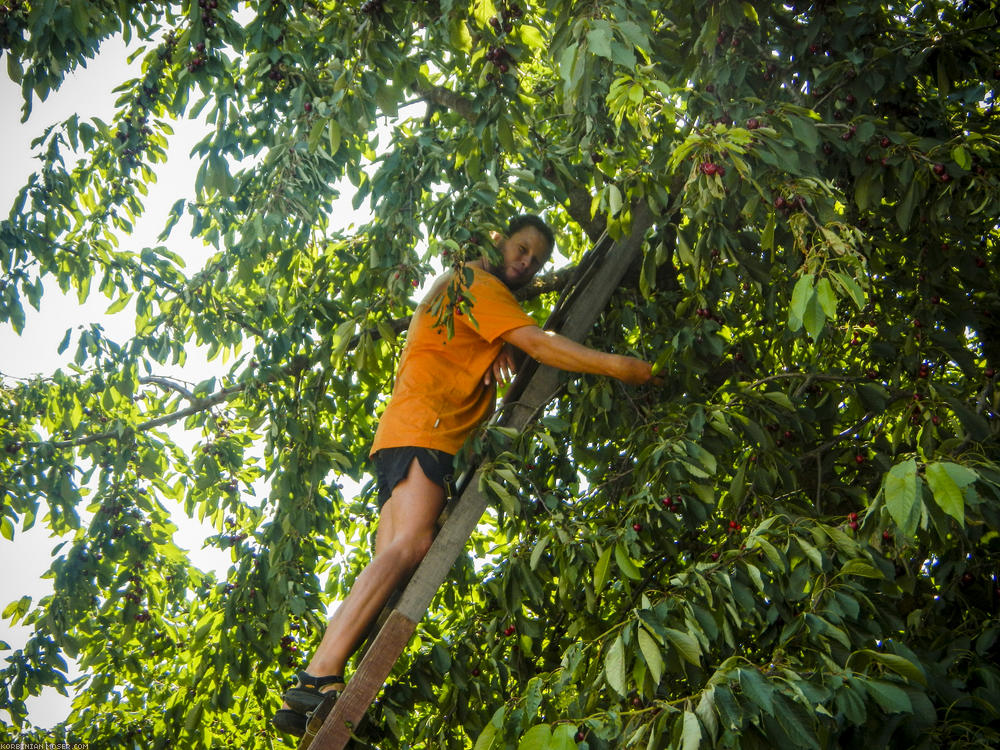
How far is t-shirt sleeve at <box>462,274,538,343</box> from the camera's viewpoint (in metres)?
3.26

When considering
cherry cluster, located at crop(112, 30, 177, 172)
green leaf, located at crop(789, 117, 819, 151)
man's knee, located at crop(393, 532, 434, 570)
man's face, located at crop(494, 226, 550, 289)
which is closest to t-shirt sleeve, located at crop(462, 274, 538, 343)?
man's face, located at crop(494, 226, 550, 289)

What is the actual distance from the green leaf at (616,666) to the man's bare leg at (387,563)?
1.00 m

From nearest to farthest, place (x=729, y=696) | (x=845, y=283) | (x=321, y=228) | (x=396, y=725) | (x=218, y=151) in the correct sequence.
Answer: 1. (x=729, y=696)
2. (x=845, y=283)
3. (x=396, y=725)
4. (x=218, y=151)
5. (x=321, y=228)

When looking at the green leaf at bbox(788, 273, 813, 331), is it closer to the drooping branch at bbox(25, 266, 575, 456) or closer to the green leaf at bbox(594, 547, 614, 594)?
the green leaf at bbox(594, 547, 614, 594)

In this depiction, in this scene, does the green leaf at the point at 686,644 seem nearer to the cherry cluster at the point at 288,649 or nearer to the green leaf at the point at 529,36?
the green leaf at the point at 529,36

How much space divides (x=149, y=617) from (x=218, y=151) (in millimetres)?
2517

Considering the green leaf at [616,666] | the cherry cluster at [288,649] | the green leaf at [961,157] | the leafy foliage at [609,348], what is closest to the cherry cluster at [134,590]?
the leafy foliage at [609,348]

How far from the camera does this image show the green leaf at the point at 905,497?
2.01 metres

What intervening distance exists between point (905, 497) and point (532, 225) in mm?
1990

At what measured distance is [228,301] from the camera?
16.7ft

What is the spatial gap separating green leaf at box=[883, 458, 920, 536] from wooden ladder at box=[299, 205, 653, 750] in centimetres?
139

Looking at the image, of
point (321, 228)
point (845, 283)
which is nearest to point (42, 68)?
point (321, 228)

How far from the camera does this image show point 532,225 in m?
3.70

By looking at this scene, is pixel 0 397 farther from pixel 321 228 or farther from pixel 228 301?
pixel 321 228
